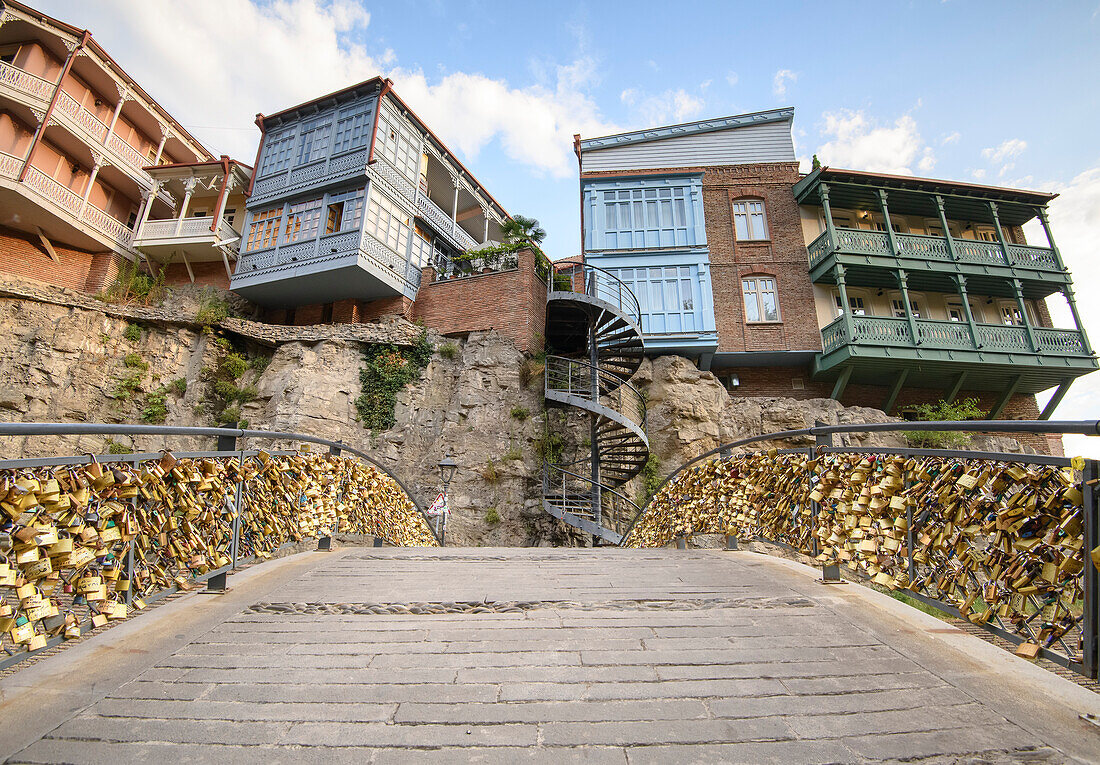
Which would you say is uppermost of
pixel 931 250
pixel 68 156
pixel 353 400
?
pixel 68 156

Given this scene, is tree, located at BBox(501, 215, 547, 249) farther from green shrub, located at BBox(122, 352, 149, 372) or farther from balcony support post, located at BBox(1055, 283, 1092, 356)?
balcony support post, located at BBox(1055, 283, 1092, 356)

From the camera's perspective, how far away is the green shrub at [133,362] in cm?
1593

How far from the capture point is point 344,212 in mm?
17484

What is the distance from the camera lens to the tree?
18156mm

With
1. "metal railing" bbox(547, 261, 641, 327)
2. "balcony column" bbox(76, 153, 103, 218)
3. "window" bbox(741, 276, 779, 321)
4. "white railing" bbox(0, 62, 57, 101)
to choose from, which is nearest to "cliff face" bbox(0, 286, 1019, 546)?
"metal railing" bbox(547, 261, 641, 327)

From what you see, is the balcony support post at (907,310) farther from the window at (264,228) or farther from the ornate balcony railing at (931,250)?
the window at (264,228)

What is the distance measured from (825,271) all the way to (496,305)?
37.4ft

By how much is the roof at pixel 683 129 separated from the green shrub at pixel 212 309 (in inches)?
573

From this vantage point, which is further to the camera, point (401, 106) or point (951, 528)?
point (401, 106)

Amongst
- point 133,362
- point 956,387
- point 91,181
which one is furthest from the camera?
point 91,181

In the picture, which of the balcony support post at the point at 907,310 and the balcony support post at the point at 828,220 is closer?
the balcony support post at the point at 907,310

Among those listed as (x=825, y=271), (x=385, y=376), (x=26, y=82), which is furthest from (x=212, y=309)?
(x=825, y=271)

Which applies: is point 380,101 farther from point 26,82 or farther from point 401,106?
point 26,82

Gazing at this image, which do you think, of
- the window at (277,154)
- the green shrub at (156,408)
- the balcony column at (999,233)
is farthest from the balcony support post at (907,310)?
the green shrub at (156,408)
